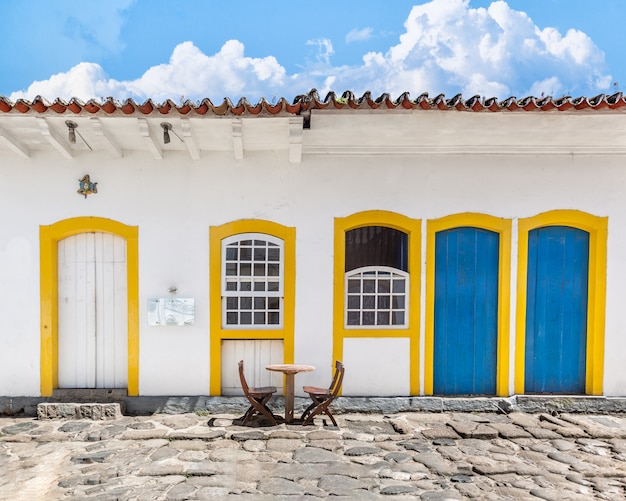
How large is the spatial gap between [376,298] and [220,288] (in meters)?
2.17

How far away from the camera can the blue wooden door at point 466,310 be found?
21.2 feet

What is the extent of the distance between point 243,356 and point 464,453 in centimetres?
306

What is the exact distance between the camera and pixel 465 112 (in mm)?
5258

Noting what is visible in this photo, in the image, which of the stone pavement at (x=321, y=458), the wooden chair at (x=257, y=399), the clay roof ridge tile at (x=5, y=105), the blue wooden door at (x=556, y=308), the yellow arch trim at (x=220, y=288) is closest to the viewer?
the stone pavement at (x=321, y=458)

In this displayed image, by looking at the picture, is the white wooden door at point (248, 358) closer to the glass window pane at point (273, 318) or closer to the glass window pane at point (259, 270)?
the glass window pane at point (273, 318)

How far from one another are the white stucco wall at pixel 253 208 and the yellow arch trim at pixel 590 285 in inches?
4.0

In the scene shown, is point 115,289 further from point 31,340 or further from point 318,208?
point 318,208

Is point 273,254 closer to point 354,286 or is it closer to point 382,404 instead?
point 354,286

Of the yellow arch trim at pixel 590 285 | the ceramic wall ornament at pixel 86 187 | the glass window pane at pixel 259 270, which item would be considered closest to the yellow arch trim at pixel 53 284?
the ceramic wall ornament at pixel 86 187

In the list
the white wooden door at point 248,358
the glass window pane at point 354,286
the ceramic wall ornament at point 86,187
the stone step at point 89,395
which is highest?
the ceramic wall ornament at point 86,187

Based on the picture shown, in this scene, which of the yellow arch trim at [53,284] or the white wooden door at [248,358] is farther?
the white wooden door at [248,358]

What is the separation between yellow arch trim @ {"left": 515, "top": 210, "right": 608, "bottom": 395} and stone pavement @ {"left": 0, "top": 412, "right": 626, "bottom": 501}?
2.02 feet

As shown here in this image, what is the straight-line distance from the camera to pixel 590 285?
21.3 feet

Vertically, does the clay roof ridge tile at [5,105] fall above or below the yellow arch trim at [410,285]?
above
